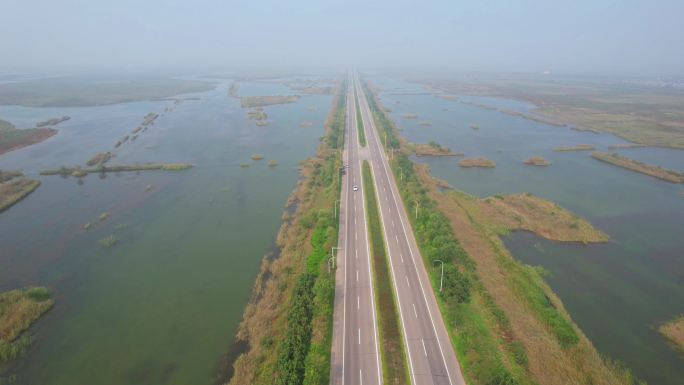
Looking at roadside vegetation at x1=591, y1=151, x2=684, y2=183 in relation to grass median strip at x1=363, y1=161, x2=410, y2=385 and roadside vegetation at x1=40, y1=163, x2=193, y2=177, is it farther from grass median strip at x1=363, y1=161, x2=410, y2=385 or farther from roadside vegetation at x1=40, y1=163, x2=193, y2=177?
roadside vegetation at x1=40, y1=163, x2=193, y2=177

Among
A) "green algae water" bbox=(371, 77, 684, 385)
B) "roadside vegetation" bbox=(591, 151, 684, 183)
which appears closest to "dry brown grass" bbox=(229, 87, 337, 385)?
"green algae water" bbox=(371, 77, 684, 385)


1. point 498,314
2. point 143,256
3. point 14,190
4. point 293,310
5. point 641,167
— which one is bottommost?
point 143,256

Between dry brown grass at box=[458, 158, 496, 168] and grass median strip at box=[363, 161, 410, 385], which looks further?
dry brown grass at box=[458, 158, 496, 168]

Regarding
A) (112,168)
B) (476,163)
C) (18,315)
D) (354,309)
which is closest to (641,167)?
(476,163)

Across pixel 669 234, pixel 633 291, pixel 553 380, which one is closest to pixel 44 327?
pixel 553 380

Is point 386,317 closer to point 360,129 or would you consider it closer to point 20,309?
point 20,309

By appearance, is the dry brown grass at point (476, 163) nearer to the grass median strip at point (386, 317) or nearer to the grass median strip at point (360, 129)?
the grass median strip at point (360, 129)

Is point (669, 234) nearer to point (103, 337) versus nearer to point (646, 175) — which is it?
point (646, 175)
